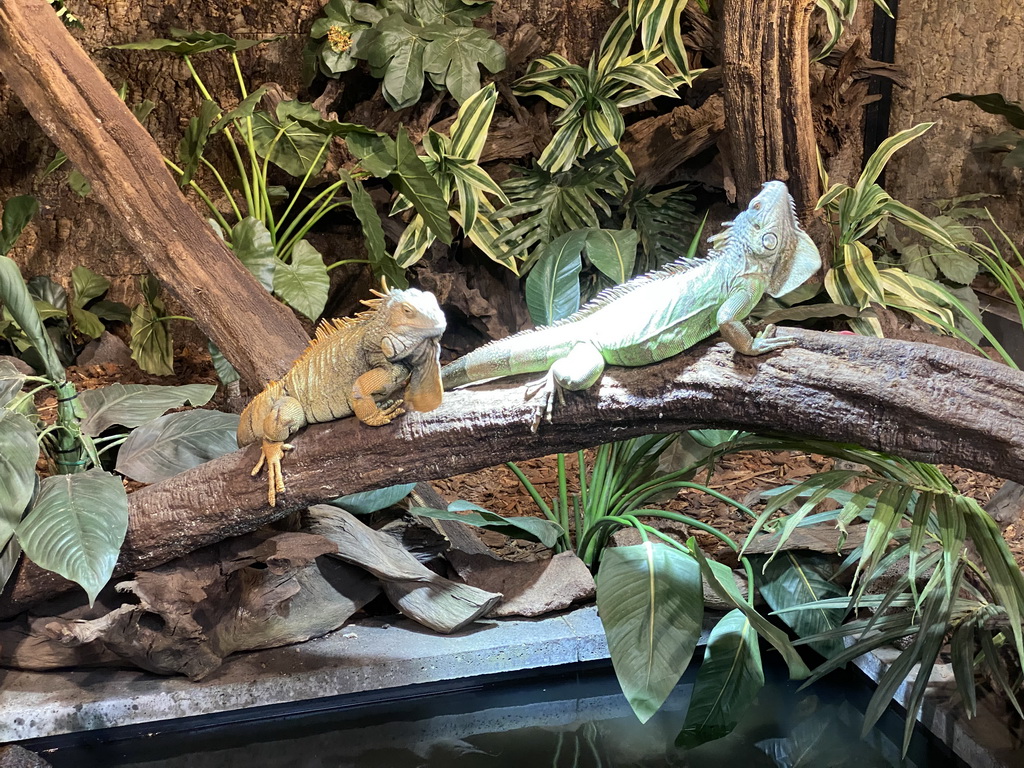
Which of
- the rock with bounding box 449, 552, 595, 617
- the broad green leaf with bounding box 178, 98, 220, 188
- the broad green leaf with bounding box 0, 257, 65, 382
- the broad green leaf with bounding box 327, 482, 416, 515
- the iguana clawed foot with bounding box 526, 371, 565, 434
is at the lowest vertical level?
the rock with bounding box 449, 552, 595, 617

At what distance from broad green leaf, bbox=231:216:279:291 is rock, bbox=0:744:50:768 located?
2.05 meters

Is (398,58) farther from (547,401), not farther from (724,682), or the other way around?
(724,682)

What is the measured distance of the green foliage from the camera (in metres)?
4.38

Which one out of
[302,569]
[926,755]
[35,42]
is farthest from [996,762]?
[35,42]

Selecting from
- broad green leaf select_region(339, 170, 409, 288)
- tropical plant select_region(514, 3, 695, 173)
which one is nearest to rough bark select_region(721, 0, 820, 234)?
tropical plant select_region(514, 3, 695, 173)

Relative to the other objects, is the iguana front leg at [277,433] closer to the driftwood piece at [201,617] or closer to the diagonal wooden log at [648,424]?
the diagonal wooden log at [648,424]

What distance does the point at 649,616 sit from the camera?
102 inches

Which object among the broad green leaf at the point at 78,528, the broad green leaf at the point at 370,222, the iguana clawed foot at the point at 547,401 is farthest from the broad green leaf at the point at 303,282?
the iguana clawed foot at the point at 547,401

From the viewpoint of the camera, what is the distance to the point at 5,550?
8.95 feet

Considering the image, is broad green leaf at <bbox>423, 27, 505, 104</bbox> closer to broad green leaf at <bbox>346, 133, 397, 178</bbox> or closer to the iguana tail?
broad green leaf at <bbox>346, 133, 397, 178</bbox>

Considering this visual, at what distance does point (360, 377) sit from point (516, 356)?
1.63 ft

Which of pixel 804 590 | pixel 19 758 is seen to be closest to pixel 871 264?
pixel 804 590

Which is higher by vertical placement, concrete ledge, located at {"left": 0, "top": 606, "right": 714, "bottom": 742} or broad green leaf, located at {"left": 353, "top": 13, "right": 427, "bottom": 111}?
broad green leaf, located at {"left": 353, "top": 13, "right": 427, "bottom": 111}

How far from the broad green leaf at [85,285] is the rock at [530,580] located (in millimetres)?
3066
